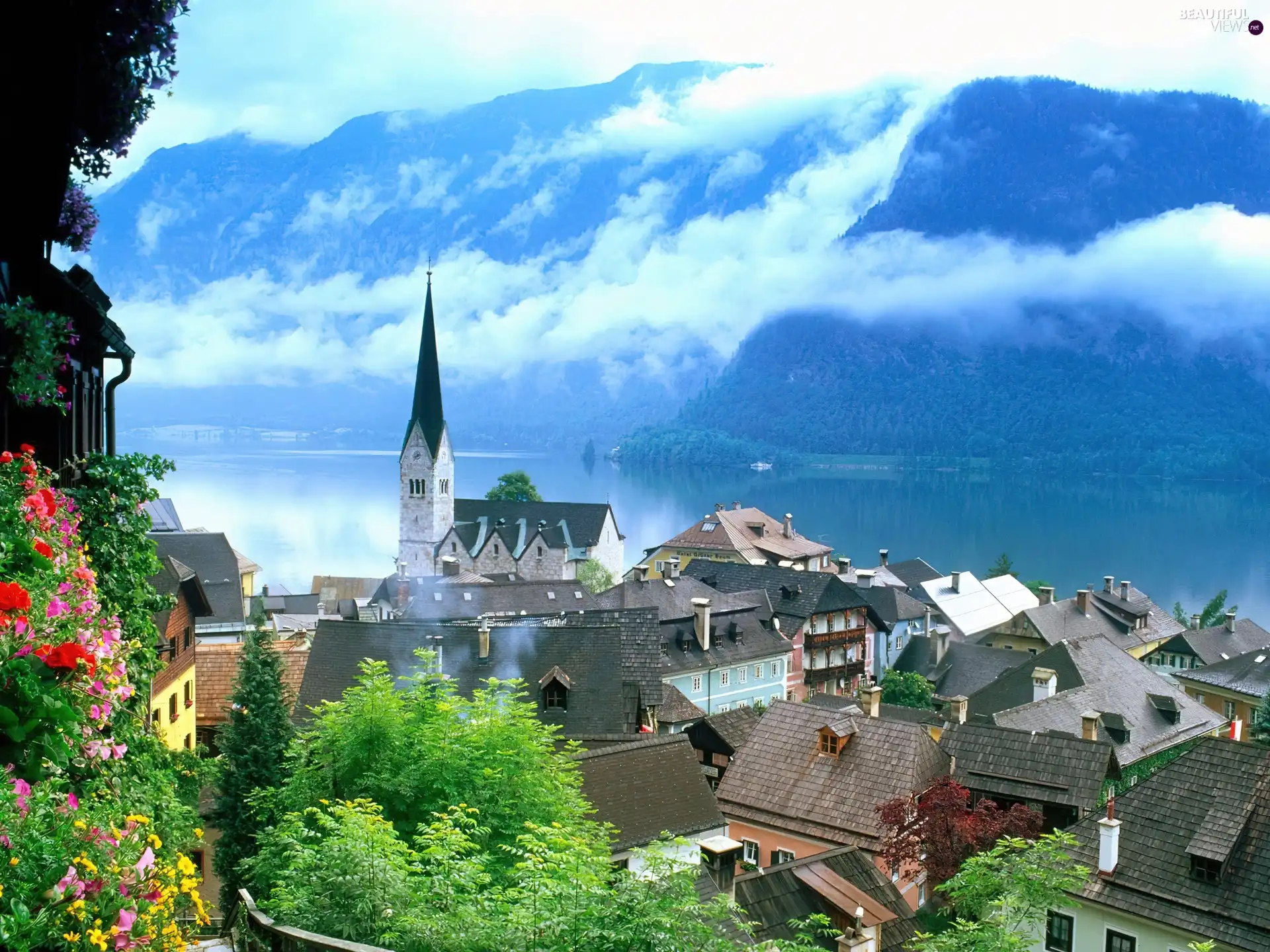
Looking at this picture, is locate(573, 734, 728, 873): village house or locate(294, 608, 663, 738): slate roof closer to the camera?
locate(573, 734, 728, 873): village house

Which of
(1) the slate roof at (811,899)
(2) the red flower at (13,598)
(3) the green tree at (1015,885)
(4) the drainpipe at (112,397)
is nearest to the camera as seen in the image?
(2) the red flower at (13,598)

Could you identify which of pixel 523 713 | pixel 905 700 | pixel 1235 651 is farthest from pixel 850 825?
pixel 1235 651

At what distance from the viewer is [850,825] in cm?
2755

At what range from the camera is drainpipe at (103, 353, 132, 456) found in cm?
1336

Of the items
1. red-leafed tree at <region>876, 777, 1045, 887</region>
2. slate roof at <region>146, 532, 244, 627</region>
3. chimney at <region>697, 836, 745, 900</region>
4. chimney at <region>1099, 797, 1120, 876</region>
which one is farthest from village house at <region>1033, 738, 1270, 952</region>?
slate roof at <region>146, 532, 244, 627</region>

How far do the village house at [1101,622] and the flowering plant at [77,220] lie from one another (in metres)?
60.0

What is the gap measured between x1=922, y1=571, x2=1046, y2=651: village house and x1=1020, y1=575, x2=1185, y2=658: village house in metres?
0.94

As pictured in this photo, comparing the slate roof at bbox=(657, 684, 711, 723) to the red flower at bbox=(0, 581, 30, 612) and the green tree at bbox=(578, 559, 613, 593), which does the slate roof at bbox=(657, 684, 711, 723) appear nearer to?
the red flower at bbox=(0, 581, 30, 612)

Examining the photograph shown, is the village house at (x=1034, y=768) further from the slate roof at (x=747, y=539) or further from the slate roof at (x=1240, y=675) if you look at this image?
the slate roof at (x=747, y=539)

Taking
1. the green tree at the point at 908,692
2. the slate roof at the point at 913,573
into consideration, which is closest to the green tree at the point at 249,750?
the green tree at the point at 908,692

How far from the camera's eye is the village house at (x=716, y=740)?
115ft

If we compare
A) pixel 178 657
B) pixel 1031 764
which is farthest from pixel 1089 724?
pixel 178 657

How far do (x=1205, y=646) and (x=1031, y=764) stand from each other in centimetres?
4751

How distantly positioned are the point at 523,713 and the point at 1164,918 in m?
11.3
